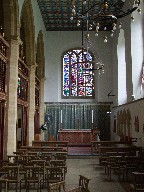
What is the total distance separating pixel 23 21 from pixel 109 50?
883cm

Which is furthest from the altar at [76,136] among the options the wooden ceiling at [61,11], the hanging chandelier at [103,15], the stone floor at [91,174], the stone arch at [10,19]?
the stone arch at [10,19]

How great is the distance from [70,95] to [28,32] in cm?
773

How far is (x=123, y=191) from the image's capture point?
8508 mm

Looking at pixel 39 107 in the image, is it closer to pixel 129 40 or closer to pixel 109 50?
pixel 109 50

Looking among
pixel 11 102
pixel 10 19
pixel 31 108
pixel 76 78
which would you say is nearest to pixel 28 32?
pixel 10 19

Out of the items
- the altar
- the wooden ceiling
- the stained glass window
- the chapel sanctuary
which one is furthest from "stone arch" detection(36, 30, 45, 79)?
the altar

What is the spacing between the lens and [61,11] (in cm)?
1992

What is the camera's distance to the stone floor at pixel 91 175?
9.00m

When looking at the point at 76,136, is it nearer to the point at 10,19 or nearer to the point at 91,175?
the point at 91,175

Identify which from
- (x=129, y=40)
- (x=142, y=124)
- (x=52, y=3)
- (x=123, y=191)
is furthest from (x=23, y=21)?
(x=123, y=191)

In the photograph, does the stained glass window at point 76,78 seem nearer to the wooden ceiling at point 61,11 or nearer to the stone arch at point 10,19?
the wooden ceiling at point 61,11

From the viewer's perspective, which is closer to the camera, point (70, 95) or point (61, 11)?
point (61, 11)

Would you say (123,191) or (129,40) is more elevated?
(129,40)

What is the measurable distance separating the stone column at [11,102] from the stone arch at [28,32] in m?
3.88
